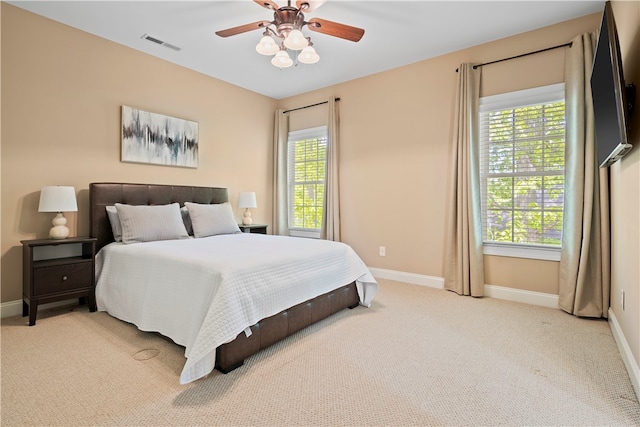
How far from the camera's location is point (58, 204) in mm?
2869

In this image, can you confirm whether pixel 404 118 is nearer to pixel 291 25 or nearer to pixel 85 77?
pixel 291 25

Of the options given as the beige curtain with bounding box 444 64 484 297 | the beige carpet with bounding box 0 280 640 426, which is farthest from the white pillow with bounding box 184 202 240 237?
the beige curtain with bounding box 444 64 484 297

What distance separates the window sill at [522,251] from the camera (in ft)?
10.5

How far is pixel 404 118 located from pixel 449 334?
270cm

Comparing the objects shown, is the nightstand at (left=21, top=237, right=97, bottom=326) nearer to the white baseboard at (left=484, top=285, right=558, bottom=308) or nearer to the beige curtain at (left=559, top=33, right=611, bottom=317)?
the white baseboard at (left=484, top=285, right=558, bottom=308)

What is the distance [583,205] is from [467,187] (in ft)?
3.32

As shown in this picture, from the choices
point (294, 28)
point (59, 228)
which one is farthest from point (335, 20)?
point (59, 228)

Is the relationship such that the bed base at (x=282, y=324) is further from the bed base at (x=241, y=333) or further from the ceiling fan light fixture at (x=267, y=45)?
the ceiling fan light fixture at (x=267, y=45)

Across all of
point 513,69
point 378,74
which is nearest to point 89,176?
point 378,74

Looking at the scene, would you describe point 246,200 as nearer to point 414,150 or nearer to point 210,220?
point 210,220

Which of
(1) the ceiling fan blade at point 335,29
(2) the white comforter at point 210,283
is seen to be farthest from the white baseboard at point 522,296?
(1) the ceiling fan blade at point 335,29

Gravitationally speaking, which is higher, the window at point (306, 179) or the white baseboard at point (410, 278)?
the window at point (306, 179)

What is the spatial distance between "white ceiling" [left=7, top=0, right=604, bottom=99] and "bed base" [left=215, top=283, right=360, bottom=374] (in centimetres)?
253

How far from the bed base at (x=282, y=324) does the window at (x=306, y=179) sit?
2.12m
